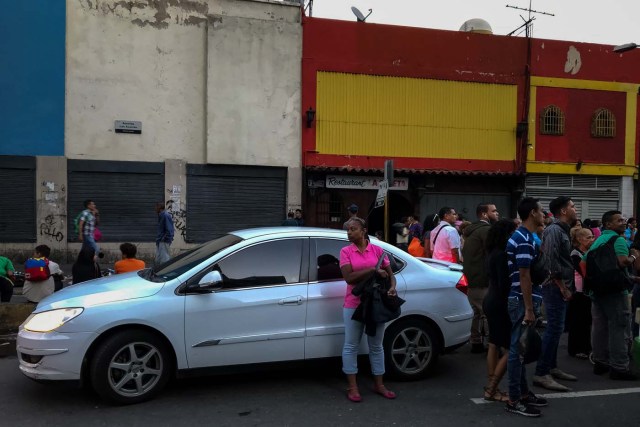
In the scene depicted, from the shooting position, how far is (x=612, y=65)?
1984 centimetres

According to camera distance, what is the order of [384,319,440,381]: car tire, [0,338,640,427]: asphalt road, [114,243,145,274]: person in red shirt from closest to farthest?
[0,338,640,427]: asphalt road → [384,319,440,381]: car tire → [114,243,145,274]: person in red shirt

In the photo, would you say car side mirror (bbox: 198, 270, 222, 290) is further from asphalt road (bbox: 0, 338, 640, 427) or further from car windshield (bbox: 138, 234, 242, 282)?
asphalt road (bbox: 0, 338, 640, 427)

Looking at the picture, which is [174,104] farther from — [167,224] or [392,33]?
[392,33]

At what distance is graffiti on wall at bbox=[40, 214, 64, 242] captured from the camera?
15.7 meters

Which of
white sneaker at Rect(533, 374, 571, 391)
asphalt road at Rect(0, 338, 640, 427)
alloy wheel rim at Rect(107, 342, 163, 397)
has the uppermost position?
alloy wheel rim at Rect(107, 342, 163, 397)

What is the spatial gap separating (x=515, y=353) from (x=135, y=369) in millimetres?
3274

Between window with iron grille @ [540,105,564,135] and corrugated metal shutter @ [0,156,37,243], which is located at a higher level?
window with iron grille @ [540,105,564,135]

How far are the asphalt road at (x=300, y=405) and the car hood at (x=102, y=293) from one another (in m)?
0.71

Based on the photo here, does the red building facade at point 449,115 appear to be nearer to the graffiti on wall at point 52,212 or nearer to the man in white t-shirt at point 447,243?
the graffiti on wall at point 52,212

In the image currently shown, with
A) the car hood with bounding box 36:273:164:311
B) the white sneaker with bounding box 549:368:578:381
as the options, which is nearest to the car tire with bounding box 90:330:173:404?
the car hood with bounding box 36:273:164:311

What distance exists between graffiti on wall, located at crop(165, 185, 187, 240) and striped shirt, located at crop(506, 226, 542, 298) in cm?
1316

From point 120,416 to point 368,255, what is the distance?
2.51 metres

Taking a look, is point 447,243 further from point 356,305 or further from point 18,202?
point 18,202

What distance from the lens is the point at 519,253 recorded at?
15.1 feet
